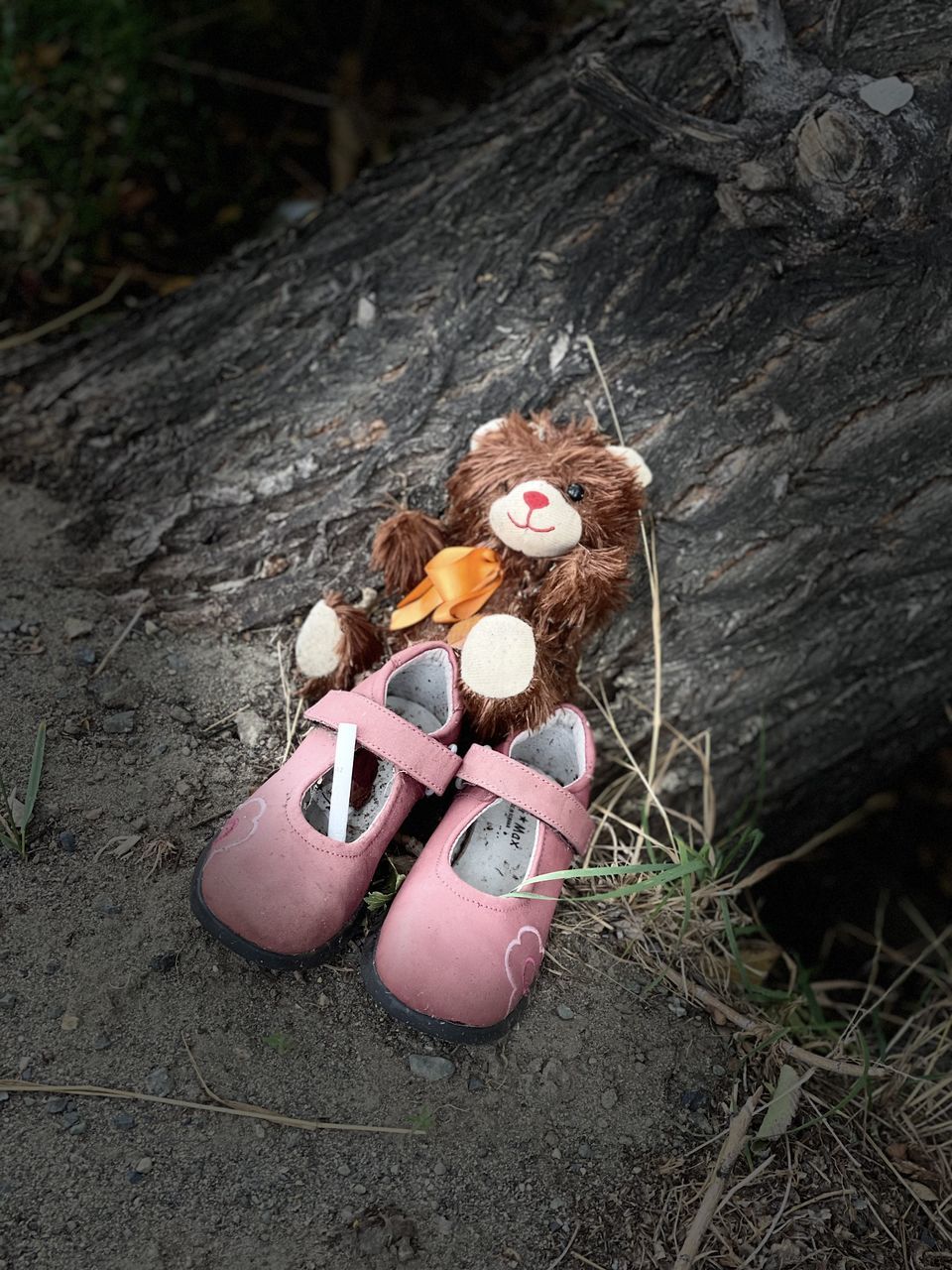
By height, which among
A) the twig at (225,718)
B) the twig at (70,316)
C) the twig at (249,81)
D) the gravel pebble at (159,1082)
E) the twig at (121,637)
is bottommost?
the gravel pebble at (159,1082)

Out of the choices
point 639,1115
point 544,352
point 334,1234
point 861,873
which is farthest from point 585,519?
point 861,873

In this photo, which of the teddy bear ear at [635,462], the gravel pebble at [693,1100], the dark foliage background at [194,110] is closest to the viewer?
the gravel pebble at [693,1100]

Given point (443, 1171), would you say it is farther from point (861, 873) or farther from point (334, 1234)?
point (861, 873)

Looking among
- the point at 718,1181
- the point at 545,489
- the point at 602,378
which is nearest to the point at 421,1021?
the point at 718,1181

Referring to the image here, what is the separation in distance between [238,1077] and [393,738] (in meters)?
0.49

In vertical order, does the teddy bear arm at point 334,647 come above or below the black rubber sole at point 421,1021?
above

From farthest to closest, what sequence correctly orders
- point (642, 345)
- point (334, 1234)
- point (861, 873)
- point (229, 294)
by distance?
1. point (861, 873)
2. point (229, 294)
3. point (642, 345)
4. point (334, 1234)

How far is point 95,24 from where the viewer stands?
256cm

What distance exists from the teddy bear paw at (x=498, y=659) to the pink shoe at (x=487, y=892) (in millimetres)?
97

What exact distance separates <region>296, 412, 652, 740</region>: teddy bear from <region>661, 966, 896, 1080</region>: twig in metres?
0.47

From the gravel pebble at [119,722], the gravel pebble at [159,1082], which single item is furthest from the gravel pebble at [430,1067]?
the gravel pebble at [119,722]

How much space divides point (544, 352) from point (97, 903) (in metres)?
1.18

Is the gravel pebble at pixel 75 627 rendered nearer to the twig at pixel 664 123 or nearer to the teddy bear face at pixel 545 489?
the teddy bear face at pixel 545 489

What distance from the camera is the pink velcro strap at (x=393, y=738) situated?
1.43m
